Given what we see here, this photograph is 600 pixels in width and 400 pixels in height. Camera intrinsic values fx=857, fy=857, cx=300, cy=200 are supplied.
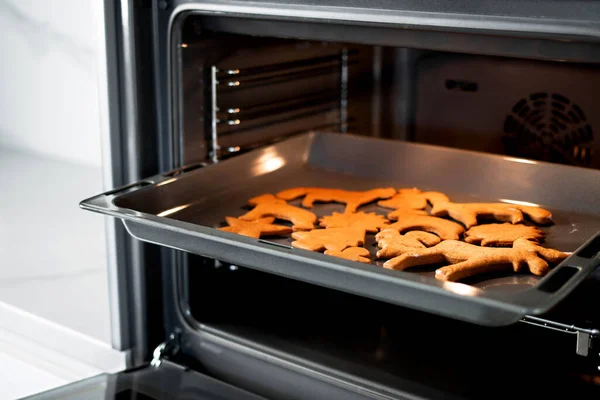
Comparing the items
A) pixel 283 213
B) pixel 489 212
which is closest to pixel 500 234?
pixel 489 212

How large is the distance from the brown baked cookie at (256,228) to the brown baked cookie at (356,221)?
0.06 m

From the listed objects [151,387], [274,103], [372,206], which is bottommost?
[151,387]

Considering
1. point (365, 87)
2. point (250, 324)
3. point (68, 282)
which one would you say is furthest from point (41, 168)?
point (365, 87)

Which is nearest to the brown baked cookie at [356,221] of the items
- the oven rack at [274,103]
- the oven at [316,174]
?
the oven at [316,174]

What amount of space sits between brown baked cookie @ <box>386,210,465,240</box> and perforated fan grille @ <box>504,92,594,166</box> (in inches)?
12.4

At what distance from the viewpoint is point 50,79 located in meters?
1.31

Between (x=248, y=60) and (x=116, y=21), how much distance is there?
9.4 inches

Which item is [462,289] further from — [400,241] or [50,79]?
[50,79]

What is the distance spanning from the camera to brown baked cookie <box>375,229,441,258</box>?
1.04m

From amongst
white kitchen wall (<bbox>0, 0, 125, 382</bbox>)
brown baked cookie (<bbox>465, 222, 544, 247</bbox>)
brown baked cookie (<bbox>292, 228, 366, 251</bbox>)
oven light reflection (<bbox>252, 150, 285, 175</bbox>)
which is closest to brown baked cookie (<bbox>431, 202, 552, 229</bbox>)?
brown baked cookie (<bbox>465, 222, 544, 247</bbox>)

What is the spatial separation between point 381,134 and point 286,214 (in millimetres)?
462

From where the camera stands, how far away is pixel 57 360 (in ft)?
4.68

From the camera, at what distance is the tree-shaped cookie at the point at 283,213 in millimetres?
1158

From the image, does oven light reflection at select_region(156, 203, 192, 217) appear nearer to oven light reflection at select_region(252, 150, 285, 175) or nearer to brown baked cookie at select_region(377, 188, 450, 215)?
oven light reflection at select_region(252, 150, 285, 175)
